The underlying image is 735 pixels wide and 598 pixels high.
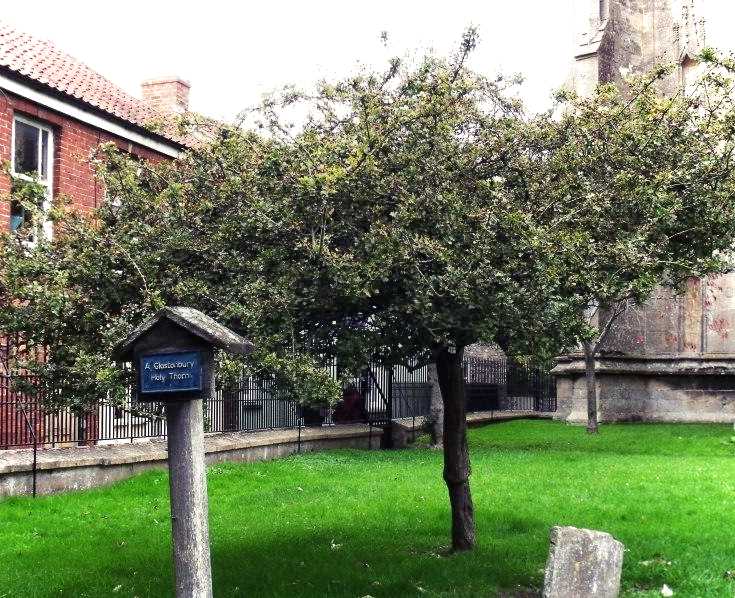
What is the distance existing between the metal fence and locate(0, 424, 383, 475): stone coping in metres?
0.27

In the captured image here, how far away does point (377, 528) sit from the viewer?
10.3 meters

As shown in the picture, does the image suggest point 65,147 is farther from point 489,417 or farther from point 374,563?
point 489,417

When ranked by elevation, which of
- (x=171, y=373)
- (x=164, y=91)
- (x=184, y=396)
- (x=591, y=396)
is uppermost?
(x=164, y=91)

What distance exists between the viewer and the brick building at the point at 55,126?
15.8m

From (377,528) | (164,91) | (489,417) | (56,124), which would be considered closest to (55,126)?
(56,124)

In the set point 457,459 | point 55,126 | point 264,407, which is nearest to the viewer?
point 457,459

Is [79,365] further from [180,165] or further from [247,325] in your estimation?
[180,165]

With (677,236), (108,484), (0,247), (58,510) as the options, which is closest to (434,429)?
(108,484)

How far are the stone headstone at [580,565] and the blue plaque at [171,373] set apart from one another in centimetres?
298

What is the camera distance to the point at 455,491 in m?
9.18

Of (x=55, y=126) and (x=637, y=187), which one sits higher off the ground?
(x=55, y=126)

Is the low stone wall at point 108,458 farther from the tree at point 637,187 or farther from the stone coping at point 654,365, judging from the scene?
the stone coping at point 654,365

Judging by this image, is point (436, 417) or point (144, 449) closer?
point (144, 449)

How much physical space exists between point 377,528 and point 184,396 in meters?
4.75
